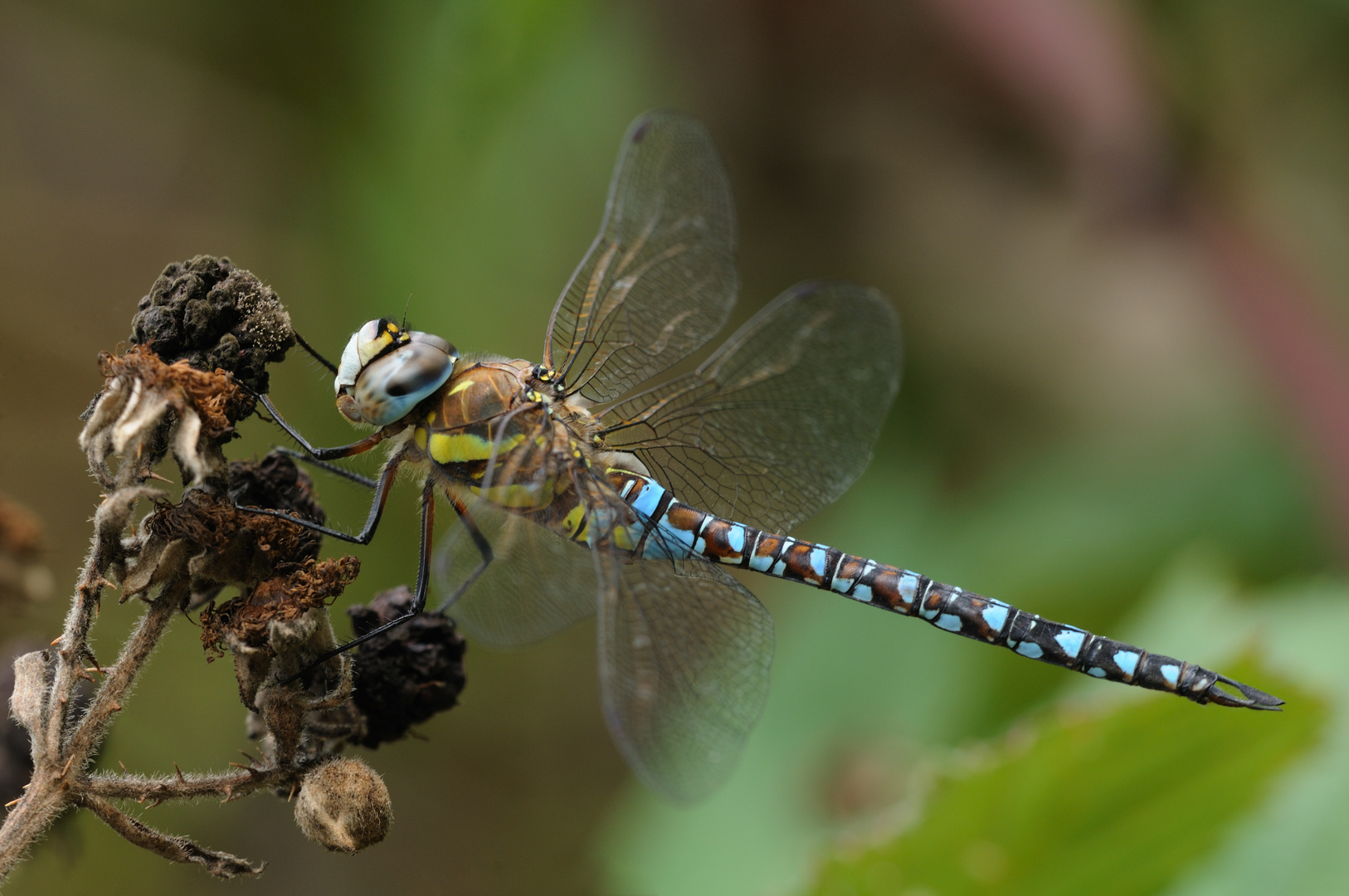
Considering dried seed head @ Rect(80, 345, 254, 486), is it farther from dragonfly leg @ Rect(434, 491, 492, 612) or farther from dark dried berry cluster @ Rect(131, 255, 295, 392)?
dragonfly leg @ Rect(434, 491, 492, 612)

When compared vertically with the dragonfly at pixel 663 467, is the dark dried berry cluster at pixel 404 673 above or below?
below

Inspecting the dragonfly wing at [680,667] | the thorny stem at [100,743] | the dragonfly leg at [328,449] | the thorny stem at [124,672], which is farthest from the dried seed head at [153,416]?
the dragonfly wing at [680,667]

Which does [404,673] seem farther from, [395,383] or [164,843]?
[395,383]

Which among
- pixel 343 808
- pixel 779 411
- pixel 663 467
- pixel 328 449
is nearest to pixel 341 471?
pixel 328 449

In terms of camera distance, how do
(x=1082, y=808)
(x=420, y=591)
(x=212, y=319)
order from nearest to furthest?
(x=212, y=319) < (x=420, y=591) < (x=1082, y=808)

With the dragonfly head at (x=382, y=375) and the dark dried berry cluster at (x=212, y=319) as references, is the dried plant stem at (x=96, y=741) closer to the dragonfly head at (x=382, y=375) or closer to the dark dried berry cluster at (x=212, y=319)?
the dark dried berry cluster at (x=212, y=319)


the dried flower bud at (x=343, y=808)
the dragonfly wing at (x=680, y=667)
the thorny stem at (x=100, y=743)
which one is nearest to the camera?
the thorny stem at (x=100, y=743)

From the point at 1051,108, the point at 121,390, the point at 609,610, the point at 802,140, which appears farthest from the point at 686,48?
the point at 121,390
